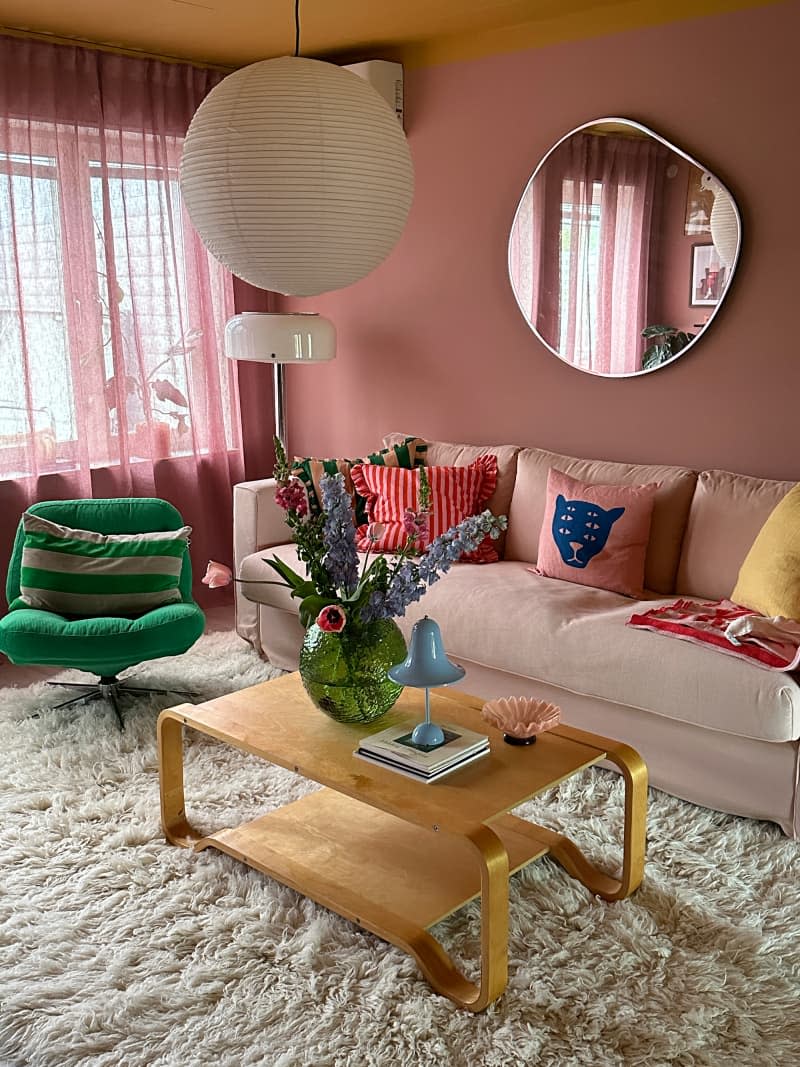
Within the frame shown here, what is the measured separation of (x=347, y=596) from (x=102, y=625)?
1293 millimetres

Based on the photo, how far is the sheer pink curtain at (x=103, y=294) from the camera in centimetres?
427

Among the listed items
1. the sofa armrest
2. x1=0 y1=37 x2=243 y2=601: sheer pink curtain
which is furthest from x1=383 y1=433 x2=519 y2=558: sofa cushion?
x1=0 y1=37 x2=243 y2=601: sheer pink curtain

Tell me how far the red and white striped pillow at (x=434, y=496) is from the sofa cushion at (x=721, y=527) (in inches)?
30.6

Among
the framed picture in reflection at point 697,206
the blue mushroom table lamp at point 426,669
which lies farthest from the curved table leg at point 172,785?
the framed picture in reflection at point 697,206

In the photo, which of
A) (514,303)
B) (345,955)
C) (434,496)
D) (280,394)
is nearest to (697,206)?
(514,303)

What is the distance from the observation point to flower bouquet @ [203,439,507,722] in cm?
247

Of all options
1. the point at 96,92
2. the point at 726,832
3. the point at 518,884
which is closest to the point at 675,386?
the point at 726,832

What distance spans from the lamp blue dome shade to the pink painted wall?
71.4 inches

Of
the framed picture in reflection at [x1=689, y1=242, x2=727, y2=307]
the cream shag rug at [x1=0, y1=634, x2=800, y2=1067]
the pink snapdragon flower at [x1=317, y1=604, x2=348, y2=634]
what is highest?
the framed picture in reflection at [x1=689, y1=242, x2=727, y2=307]

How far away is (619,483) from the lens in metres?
3.82

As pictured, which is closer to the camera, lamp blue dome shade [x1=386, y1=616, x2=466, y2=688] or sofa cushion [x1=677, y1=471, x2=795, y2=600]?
lamp blue dome shade [x1=386, y1=616, x2=466, y2=688]

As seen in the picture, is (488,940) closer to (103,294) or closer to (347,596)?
(347,596)

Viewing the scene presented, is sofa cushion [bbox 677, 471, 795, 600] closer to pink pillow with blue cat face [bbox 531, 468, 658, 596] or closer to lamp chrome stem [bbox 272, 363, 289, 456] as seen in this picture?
pink pillow with blue cat face [bbox 531, 468, 658, 596]

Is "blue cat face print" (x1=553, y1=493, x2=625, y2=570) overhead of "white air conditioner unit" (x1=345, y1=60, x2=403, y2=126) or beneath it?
beneath
